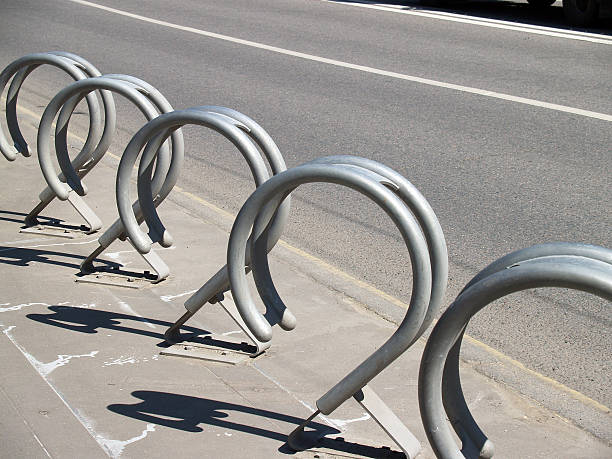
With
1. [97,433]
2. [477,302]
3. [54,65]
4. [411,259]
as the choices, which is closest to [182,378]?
[97,433]

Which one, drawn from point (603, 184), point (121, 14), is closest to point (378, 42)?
point (121, 14)

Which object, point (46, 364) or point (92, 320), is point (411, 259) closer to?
point (46, 364)

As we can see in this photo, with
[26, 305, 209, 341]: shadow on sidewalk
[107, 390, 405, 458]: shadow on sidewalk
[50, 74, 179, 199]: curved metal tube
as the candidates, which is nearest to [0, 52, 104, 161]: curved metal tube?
[50, 74, 179, 199]: curved metal tube

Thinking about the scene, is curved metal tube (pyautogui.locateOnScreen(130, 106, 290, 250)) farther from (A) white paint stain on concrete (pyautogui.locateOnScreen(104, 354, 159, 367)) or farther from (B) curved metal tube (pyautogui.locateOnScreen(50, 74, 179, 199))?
(A) white paint stain on concrete (pyautogui.locateOnScreen(104, 354, 159, 367))

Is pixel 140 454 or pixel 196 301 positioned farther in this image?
pixel 196 301

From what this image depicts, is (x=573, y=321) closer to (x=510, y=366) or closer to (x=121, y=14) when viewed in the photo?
(x=510, y=366)

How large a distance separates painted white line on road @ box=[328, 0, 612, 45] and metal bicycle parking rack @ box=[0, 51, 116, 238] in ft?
35.3

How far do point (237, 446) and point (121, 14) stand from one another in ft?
54.8

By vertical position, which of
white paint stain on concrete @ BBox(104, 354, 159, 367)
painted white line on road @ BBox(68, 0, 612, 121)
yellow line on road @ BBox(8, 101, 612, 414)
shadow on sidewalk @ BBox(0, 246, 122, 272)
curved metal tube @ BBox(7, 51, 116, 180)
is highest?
curved metal tube @ BBox(7, 51, 116, 180)

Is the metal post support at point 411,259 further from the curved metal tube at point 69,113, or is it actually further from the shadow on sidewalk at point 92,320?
the curved metal tube at point 69,113

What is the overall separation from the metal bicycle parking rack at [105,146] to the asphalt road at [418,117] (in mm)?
1497

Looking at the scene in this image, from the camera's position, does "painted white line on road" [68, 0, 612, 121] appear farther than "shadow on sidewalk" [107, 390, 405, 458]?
Yes

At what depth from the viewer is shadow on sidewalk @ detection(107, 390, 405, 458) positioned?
378 centimetres

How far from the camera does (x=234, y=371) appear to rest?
4.45 metres
